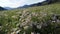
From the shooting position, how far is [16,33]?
48.2ft

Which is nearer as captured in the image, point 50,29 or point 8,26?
point 50,29

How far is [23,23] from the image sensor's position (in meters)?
15.3

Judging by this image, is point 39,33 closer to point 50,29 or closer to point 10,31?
point 50,29

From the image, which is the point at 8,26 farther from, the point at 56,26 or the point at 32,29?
the point at 56,26

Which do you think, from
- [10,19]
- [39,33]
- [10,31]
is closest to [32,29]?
[39,33]

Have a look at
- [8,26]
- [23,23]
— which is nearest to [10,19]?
[8,26]

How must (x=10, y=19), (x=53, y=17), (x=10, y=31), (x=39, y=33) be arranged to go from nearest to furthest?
(x=39, y=33)
(x=10, y=31)
(x=53, y=17)
(x=10, y=19)

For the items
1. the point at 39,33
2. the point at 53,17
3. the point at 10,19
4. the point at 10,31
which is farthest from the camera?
the point at 10,19

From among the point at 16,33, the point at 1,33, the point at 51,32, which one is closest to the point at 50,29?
the point at 51,32

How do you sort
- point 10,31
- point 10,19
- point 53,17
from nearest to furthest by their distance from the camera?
point 10,31
point 53,17
point 10,19

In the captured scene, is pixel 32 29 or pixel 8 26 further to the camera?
pixel 8 26

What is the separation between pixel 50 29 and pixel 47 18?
1554mm

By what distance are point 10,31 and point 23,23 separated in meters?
1.17

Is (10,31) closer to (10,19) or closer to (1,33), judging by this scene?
(1,33)
